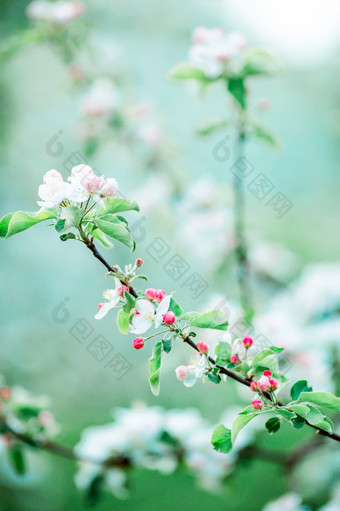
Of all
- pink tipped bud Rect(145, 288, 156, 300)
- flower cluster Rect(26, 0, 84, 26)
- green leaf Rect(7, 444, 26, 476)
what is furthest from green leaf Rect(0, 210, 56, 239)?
flower cluster Rect(26, 0, 84, 26)

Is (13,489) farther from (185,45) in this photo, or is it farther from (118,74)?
(185,45)

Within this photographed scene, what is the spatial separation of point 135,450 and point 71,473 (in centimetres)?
135

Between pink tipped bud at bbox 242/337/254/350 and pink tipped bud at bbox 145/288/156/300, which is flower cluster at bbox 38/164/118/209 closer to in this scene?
pink tipped bud at bbox 145/288/156/300

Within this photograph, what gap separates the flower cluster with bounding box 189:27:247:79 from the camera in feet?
3.13

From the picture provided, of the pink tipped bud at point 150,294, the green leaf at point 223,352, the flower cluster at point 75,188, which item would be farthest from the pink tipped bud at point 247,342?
the flower cluster at point 75,188

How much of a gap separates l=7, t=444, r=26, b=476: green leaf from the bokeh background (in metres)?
0.97

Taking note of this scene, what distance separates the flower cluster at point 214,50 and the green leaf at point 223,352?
575 millimetres

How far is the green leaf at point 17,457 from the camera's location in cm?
95

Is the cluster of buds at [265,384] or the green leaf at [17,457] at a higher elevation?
the cluster of buds at [265,384]

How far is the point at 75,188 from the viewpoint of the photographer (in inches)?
21.8

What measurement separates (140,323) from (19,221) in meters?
0.17

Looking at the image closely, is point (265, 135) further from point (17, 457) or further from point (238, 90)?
point (17, 457)

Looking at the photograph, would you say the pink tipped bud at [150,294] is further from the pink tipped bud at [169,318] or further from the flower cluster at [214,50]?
the flower cluster at [214,50]

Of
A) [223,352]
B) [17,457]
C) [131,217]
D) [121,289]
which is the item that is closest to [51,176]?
[121,289]
